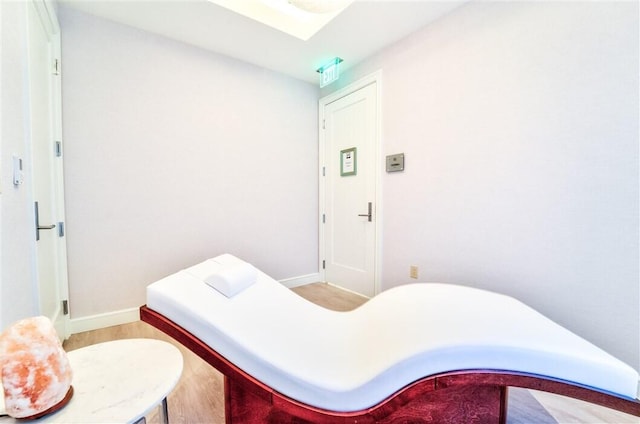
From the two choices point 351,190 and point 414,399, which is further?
point 351,190

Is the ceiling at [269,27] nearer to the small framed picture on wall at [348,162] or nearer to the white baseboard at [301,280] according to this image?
the small framed picture on wall at [348,162]

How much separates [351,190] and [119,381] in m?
2.48

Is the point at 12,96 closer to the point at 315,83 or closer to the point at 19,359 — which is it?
the point at 19,359

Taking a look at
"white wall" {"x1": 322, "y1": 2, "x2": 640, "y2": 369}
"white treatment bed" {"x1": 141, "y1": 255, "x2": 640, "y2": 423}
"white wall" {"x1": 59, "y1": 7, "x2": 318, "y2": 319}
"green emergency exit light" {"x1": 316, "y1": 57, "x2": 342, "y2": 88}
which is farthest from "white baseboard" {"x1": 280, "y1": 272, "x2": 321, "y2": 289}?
"green emergency exit light" {"x1": 316, "y1": 57, "x2": 342, "y2": 88}

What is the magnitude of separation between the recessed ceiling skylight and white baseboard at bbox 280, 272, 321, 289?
8.21 feet

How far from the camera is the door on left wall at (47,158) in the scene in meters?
1.45

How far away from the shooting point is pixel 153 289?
3.10 ft

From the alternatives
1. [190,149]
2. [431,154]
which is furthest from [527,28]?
[190,149]

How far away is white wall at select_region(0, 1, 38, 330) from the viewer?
40.6 inches

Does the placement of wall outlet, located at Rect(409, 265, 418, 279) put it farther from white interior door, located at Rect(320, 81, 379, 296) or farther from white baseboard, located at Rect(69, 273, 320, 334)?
white baseboard, located at Rect(69, 273, 320, 334)

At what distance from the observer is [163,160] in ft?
7.56

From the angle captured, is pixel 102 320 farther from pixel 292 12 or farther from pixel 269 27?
pixel 292 12

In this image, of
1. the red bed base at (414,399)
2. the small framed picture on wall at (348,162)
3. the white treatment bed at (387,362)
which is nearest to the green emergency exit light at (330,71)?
the small framed picture on wall at (348,162)

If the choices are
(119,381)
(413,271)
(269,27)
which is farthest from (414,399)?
(269,27)
